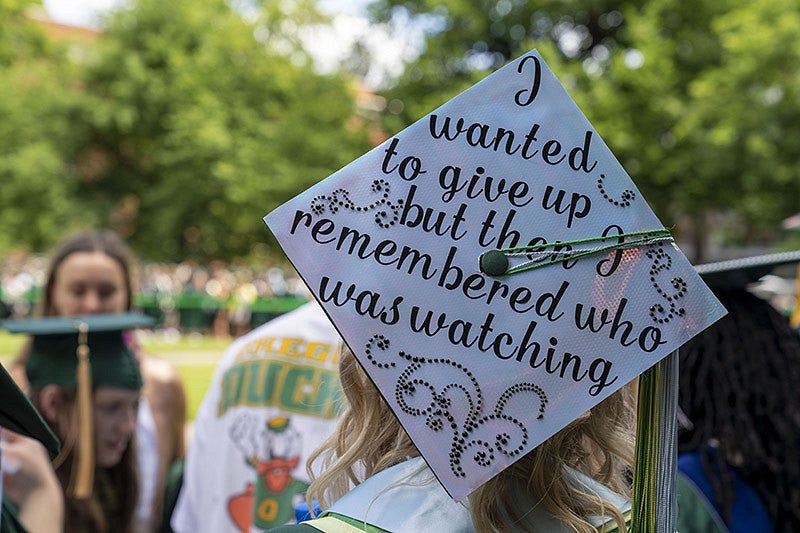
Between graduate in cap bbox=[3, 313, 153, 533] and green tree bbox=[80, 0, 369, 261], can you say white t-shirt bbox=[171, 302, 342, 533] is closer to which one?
graduate in cap bbox=[3, 313, 153, 533]

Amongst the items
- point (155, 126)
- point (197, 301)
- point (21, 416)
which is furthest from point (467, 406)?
point (155, 126)

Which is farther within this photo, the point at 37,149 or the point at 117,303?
the point at 37,149

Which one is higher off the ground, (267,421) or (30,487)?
(267,421)

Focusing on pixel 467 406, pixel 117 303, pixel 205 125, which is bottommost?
pixel 467 406

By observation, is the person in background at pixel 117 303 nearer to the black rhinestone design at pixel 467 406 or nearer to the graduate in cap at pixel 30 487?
the graduate in cap at pixel 30 487

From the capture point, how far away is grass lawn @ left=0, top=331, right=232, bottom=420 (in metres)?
11.8

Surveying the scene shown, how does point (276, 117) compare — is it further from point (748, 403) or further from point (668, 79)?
point (748, 403)

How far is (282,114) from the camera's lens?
30.2m

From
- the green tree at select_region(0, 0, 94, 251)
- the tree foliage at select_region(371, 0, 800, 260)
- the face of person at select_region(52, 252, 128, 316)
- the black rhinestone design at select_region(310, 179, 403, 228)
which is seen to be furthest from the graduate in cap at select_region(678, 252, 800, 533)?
the green tree at select_region(0, 0, 94, 251)

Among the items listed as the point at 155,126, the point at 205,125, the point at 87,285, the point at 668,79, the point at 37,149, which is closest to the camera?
the point at 87,285

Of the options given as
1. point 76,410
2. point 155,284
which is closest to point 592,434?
point 76,410

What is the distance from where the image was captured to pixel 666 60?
1848 cm

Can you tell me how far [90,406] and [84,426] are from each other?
0.14 metres

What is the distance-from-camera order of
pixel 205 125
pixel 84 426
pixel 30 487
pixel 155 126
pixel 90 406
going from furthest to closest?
1. pixel 155 126
2. pixel 205 125
3. pixel 90 406
4. pixel 84 426
5. pixel 30 487
